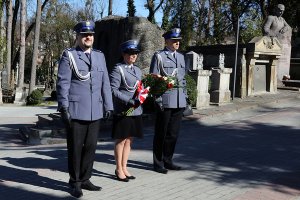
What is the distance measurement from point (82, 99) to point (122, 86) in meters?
0.79

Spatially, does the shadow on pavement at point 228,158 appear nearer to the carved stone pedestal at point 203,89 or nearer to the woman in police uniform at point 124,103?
the woman in police uniform at point 124,103

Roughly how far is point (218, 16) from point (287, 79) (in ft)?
68.9

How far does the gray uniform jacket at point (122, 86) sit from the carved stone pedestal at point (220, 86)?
8241 millimetres

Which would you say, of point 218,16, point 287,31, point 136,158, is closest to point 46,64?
point 218,16

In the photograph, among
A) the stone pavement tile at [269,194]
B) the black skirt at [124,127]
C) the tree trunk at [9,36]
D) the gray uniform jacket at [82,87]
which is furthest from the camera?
the tree trunk at [9,36]

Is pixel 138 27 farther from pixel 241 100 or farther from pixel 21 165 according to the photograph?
pixel 21 165

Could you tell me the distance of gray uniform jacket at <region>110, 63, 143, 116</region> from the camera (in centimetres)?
552

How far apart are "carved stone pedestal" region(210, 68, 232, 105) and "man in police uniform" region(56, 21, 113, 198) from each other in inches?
346

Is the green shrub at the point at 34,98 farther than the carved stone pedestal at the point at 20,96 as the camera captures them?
No

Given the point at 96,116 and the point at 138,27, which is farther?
the point at 138,27

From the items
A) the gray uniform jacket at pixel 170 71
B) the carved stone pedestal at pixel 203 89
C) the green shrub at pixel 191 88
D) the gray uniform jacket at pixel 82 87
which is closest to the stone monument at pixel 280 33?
the carved stone pedestal at pixel 203 89

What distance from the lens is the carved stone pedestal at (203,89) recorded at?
504 inches

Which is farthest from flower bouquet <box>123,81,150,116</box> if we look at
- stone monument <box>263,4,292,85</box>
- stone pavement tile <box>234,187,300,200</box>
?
stone monument <box>263,4,292,85</box>

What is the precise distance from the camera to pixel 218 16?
3844 centimetres
